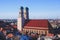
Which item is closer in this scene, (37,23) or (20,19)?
(37,23)

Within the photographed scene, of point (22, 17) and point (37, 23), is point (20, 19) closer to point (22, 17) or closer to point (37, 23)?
point (22, 17)

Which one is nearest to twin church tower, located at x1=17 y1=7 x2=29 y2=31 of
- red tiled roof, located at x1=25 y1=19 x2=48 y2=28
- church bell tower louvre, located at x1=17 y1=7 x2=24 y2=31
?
church bell tower louvre, located at x1=17 y1=7 x2=24 y2=31

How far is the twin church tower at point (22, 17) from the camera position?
105ft

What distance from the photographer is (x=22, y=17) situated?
106ft

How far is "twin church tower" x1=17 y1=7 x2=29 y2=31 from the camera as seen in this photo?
1261 inches

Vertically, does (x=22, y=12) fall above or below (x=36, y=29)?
above

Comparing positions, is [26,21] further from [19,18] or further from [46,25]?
[46,25]

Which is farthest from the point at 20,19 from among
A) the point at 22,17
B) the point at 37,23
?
the point at 37,23

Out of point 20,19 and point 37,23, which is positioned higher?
point 20,19

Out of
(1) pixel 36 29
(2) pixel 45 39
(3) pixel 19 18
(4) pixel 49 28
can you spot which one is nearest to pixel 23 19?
(3) pixel 19 18

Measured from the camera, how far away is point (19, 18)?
105 feet

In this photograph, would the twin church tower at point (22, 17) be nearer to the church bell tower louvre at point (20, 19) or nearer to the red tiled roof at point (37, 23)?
the church bell tower louvre at point (20, 19)

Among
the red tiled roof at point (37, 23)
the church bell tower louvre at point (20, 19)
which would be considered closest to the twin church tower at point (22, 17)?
the church bell tower louvre at point (20, 19)

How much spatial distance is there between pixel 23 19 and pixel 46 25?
4787mm
